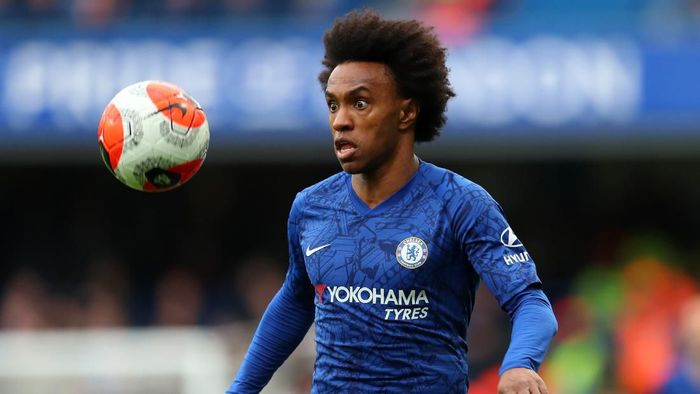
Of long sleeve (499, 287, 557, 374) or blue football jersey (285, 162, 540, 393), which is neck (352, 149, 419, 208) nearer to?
blue football jersey (285, 162, 540, 393)

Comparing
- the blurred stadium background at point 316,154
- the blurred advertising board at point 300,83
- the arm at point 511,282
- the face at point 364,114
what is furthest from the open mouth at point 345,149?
the blurred advertising board at point 300,83

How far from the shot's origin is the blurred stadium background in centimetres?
1192

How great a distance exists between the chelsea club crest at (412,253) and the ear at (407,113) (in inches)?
17.1

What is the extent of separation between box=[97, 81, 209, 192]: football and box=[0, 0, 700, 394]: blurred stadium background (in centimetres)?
571

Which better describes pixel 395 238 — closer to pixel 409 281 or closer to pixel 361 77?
pixel 409 281

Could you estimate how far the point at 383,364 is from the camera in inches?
188

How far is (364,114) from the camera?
4.85 m

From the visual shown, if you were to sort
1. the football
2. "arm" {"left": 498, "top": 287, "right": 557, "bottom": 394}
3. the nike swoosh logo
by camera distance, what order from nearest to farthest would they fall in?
"arm" {"left": 498, "top": 287, "right": 557, "bottom": 394}
the nike swoosh logo
the football

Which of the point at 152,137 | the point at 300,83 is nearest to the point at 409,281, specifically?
the point at 152,137

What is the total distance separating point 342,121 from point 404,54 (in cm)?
32

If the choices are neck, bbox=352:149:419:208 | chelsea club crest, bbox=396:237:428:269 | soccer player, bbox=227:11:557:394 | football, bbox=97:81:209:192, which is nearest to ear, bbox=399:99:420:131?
soccer player, bbox=227:11:557:394

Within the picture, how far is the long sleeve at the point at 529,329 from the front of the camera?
436 centimetres

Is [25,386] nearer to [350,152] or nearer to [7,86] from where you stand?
[7,86]

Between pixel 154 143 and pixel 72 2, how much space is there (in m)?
9.17
